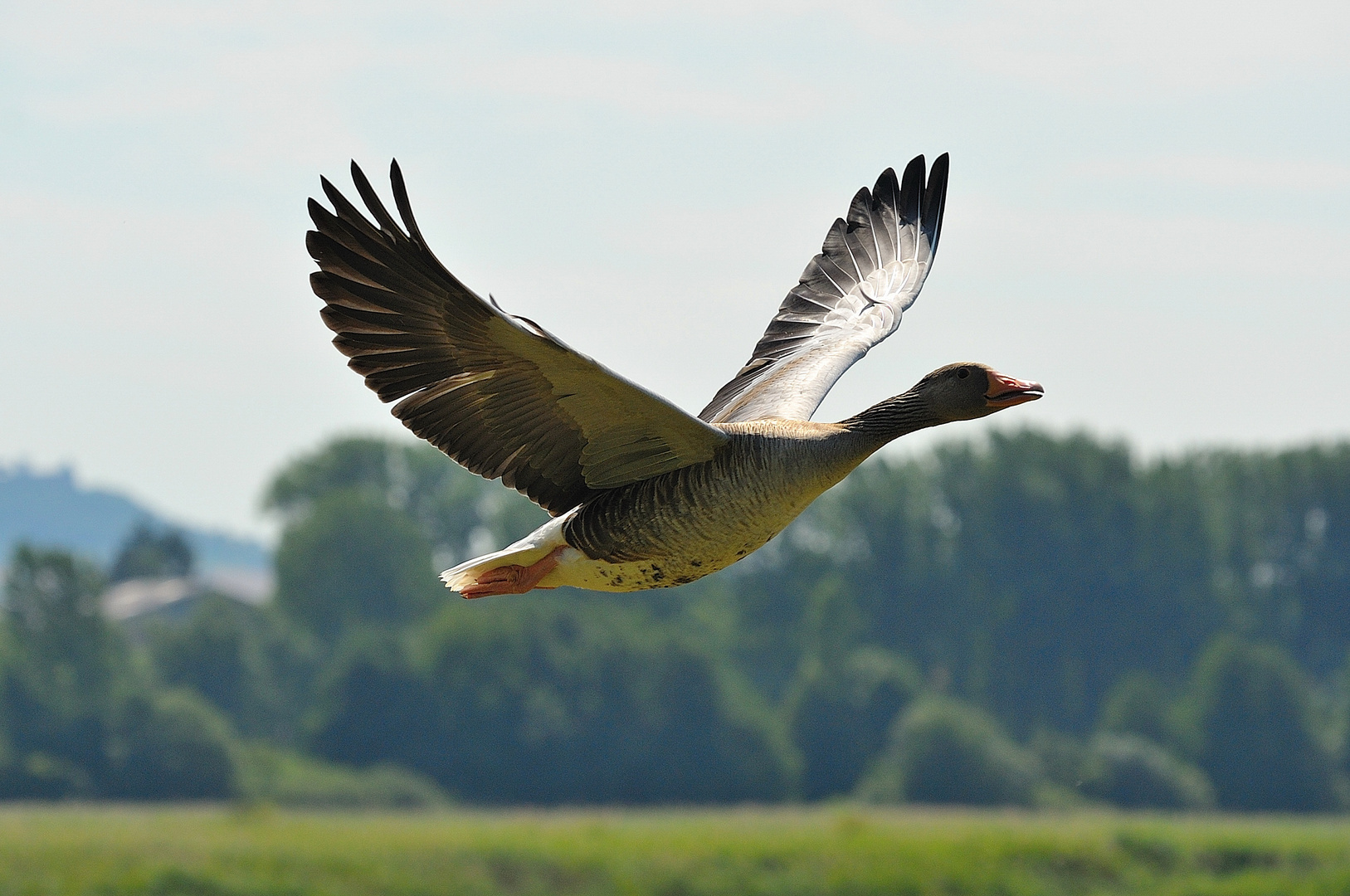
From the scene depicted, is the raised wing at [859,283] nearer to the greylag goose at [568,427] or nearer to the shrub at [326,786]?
the greylag goose at [568,427]

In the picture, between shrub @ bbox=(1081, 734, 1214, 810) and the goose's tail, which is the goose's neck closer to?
the goose's tail

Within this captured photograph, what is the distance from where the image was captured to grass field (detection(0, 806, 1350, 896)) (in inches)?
2299

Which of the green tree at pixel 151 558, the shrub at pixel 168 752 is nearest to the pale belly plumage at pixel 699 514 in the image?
the shrub at pixel 168 752

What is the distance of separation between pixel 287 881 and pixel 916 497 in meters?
78.3

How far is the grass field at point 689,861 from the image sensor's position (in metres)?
58.4

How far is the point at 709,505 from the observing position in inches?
392

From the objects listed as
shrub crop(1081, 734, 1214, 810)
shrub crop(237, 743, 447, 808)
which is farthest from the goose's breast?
shrub crop(1081, 734, 1214, 810)

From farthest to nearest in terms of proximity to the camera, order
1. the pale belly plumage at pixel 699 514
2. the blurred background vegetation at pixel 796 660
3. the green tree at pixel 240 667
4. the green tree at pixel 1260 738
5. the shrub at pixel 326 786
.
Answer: the green tree at pixel 240 667 → the green tree at pixel 1260 738 → the blurred background vegetation at pixel 796 660 → the shrub at pixel 326 786 → the pale belly plumage at pixel 699 514

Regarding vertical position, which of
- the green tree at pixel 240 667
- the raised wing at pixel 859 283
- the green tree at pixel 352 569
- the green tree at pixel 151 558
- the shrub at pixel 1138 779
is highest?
the green tree at pixel 151 558

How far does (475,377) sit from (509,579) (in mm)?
1293

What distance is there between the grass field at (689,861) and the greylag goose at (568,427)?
155 ft

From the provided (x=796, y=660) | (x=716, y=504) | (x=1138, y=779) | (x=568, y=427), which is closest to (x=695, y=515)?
(x=716, y=504)

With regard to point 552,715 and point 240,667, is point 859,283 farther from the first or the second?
point 240,667

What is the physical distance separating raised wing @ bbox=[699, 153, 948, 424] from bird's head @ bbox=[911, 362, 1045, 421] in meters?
2.16
